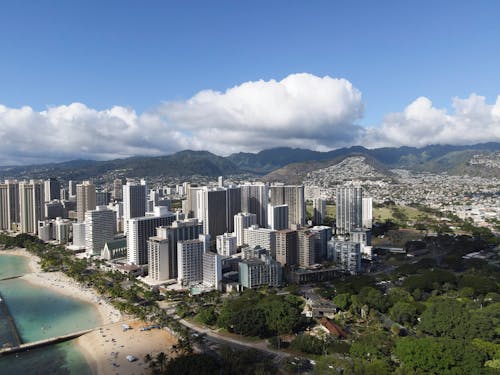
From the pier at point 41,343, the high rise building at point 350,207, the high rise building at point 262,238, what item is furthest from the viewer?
the high rise building at point 350,207

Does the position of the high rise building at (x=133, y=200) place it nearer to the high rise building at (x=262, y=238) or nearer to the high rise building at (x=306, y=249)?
the high rise building at (x=262, y=238)

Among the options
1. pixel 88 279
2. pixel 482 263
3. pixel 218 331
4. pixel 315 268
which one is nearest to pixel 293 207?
pixel 315 268

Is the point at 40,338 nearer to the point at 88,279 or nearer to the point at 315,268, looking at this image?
the point at 88,279

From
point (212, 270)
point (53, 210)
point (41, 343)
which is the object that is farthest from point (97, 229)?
point (41, 343)

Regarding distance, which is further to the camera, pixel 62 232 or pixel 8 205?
pixel 8 205

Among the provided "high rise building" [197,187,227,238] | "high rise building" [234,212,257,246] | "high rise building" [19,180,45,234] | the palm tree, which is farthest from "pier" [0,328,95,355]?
"high rise building" [19,180,45,234]

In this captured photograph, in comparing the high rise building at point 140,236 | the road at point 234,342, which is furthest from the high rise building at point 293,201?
the road at point 234,342

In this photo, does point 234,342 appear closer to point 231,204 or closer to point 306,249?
point 306,249
